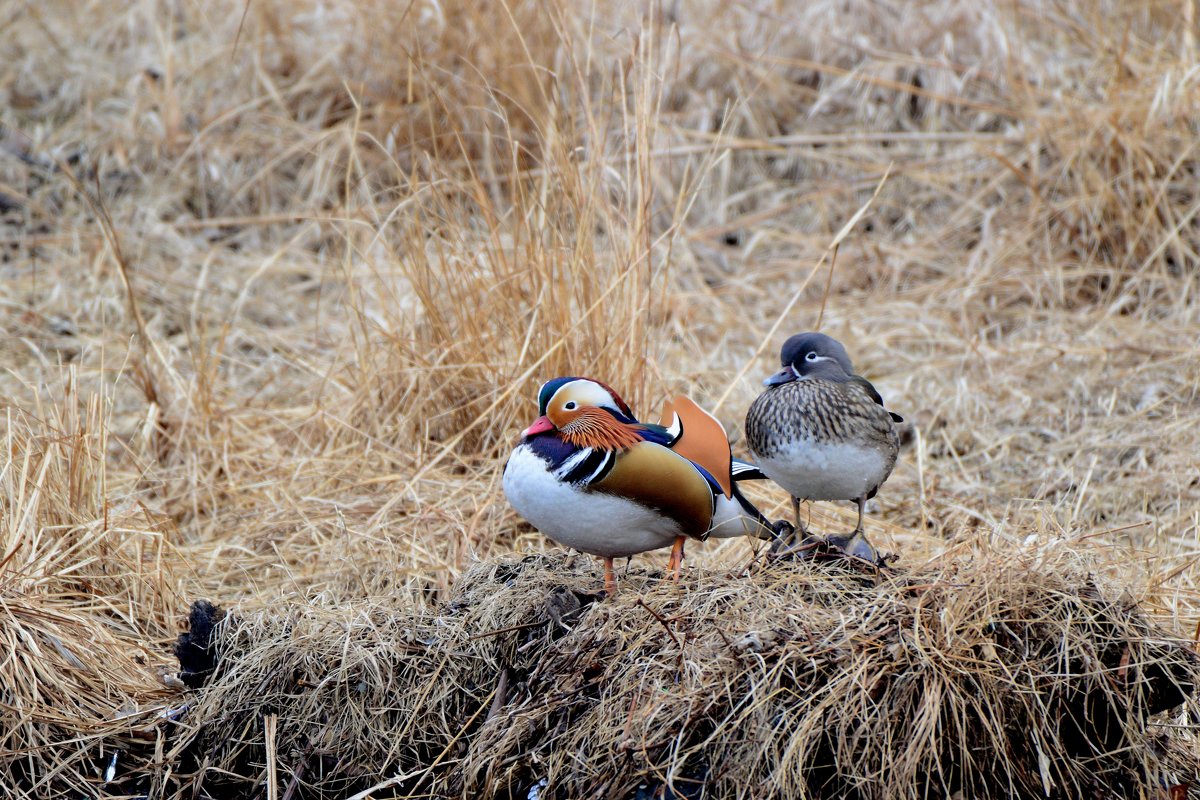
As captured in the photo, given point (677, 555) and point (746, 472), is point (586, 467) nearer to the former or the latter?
point (677, 555)

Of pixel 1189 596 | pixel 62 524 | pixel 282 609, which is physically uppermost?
pixel 62 524

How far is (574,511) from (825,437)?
1.85ft

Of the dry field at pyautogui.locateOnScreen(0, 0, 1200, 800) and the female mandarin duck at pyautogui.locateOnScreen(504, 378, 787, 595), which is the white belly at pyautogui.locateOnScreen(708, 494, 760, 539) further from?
the dry field at pyautogui.locateOnScreen(0, 0, 1200, 800)

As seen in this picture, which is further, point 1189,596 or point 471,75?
point 471,75

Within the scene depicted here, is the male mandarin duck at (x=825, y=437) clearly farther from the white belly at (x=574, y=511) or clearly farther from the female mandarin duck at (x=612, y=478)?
the white belly at (x=574, y=511)

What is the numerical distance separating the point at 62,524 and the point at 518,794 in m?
1.58

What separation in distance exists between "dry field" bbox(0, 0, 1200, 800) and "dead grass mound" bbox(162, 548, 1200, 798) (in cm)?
1

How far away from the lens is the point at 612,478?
2.72 metres

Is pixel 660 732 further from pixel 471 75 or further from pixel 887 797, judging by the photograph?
pixel 471 75

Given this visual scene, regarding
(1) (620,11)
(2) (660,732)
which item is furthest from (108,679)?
(1) (620,11)

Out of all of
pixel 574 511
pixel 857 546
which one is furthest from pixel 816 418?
pixel 574 511

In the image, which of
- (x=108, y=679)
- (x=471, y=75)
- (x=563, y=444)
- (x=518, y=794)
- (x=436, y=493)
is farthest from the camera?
(x=471, y=75)

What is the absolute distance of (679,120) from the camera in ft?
21.9

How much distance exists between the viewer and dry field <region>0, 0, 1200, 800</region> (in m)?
2.53
